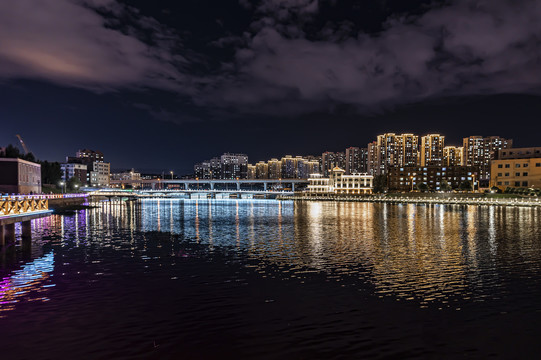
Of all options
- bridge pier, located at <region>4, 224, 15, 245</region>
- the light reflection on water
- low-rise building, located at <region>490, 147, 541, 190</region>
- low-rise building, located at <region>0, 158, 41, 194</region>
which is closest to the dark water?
the light reflection on water

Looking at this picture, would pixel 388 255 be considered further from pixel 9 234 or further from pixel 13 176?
pixel 13 176

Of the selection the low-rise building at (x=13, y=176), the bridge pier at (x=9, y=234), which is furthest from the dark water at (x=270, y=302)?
the low-rise building at (x=13, y=176)

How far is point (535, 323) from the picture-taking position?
1691cm

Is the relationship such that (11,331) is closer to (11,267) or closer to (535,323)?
(11,267)

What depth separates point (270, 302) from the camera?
65.5ft

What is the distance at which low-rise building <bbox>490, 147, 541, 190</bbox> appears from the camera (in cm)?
13825

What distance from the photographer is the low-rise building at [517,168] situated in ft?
454

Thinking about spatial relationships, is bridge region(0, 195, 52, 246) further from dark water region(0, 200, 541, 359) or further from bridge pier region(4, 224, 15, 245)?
dark water region(0, 200, 541, 359)

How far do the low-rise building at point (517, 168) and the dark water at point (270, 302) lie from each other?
12381 centimetres

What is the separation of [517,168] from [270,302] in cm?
15581

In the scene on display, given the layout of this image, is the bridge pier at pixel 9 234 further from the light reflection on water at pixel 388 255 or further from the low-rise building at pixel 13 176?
the low-rise building at pixel 13 176

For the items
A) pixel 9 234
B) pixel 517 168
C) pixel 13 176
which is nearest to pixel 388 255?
pixel 9 234

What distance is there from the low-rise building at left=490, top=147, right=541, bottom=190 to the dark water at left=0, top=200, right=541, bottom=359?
123814 mm

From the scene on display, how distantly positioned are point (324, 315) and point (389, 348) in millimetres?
4034
